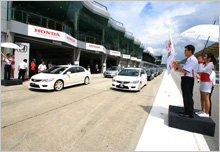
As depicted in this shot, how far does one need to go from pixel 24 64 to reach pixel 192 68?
1039cm

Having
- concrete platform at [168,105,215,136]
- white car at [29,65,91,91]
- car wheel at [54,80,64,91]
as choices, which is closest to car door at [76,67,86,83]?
white car at [29,65,91,91]

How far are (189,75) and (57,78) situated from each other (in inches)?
247

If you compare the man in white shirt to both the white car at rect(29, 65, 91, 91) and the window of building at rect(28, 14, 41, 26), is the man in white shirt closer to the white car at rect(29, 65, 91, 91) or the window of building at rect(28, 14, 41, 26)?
the white car at rect(29, 65, 91, 91)

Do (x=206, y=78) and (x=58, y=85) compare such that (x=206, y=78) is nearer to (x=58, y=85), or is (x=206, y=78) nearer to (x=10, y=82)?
(x=58, y=85)

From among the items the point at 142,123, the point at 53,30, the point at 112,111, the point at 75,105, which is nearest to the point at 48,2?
the point at 53,30

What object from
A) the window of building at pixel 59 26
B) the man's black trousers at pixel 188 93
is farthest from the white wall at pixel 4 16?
the man's black trousers at pixel 188 93

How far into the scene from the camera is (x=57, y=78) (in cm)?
680

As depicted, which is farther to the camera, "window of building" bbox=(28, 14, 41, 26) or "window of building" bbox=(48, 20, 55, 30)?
"window of building" bbox=(48, 20, 55, 30)

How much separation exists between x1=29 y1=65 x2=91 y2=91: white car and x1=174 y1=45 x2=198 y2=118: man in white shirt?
6.01 m

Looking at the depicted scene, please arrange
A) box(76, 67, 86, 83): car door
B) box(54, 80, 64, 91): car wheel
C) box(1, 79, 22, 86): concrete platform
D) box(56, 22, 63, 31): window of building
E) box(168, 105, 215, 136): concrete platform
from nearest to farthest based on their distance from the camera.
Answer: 1. box(168, 105, 215, 136): concrete platform
2. box(54, 80, 64, 91): car wheel
3. box(1, 79, 22, 86): concrete platform
4. box(76, 67, 86, 83): car door
5. box(56, 22, 63, 31): window of building

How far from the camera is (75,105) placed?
15.1 feet

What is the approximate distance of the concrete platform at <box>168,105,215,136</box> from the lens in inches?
110

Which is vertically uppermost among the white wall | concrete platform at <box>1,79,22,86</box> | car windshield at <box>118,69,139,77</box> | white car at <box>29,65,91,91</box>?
the white wall

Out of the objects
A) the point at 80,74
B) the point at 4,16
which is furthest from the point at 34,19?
the point at 80,74
